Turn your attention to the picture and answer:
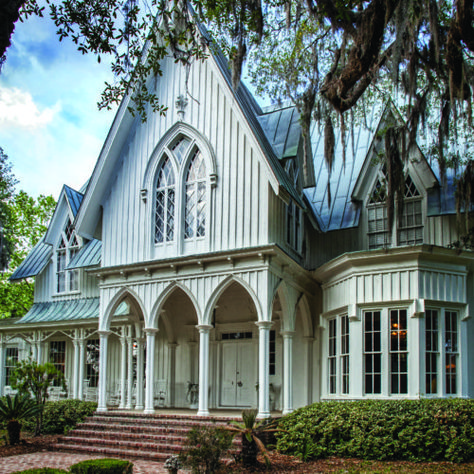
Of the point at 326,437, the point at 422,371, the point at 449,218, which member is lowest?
the point at 326,437

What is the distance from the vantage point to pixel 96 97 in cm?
1031

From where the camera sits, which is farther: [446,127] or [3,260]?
[446,127]

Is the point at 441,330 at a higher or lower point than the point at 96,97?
lower

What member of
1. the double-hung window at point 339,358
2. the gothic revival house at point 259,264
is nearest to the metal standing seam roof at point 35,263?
the gothic revival house at point 259,264

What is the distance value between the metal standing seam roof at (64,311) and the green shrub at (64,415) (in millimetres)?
4025

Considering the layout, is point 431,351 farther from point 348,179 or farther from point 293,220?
point 348,179

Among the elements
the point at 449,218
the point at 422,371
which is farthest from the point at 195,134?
the point at 422,371

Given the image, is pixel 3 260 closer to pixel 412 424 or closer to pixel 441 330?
pixel 412 424

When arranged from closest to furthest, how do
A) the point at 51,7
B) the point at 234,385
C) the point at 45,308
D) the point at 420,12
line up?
1. the point at 51,7
2. the point at 420,12
3. the point at 234,385
4. the point at 45,308

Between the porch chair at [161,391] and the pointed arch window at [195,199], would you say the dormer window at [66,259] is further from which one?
the pointed arch window at [195,199]

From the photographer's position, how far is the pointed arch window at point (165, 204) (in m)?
16.4

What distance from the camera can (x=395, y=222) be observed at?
1584 cm

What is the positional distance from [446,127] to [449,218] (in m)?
4.30

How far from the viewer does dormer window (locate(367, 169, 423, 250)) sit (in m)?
16.3
